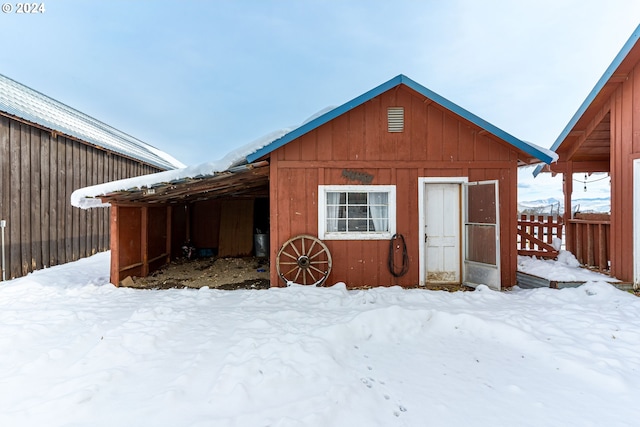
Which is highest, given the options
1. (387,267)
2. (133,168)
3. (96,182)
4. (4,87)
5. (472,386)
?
(4,87)

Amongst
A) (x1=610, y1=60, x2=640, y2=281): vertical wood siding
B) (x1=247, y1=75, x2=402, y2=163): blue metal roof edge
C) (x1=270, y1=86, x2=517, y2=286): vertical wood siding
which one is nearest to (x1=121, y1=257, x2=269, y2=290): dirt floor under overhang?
(x1=270, y1=86, x2=517, y2=286): vertical wood siding

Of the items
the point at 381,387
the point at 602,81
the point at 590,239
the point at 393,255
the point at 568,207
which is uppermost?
the point at 602,81

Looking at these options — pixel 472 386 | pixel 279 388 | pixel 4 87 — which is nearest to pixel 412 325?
pixel 472 386

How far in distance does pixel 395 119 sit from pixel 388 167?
1.02 m

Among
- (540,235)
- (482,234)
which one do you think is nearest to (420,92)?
(482,234)

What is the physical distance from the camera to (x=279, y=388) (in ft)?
9.01

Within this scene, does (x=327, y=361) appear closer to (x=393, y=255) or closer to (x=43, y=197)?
(x=393, y=255)

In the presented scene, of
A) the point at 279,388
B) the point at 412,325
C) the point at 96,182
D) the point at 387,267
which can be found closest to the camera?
the point at 279,388

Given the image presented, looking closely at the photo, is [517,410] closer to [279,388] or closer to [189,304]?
[279,388]

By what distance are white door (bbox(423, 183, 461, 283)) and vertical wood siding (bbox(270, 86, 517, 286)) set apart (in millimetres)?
293

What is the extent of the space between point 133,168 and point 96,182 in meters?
2.57

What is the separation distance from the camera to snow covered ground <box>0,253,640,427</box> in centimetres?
245

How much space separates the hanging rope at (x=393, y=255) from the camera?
6234 mm

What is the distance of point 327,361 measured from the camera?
317cm
